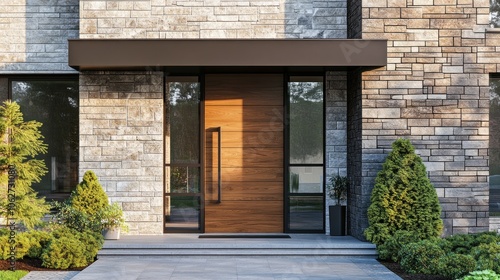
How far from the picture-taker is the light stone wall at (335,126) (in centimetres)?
1198

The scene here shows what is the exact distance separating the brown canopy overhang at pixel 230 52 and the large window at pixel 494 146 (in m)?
2.47

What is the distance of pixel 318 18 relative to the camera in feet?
39.2

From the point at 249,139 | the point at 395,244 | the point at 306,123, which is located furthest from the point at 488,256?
the point at 249,139

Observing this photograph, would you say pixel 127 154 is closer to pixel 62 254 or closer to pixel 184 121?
pixel 184 121

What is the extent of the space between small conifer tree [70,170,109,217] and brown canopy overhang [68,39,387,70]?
2009 millimetres

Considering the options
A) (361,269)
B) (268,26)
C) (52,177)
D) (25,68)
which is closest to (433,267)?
(361,269)

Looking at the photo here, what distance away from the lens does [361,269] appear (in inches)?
367

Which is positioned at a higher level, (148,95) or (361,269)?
(148,95)

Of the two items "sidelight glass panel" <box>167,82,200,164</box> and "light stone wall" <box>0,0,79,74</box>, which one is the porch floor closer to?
"sidelight glass panel" <box>167,82,200,164</box>

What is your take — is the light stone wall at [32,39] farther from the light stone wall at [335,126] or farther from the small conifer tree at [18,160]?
the light stone wall at [335,126]

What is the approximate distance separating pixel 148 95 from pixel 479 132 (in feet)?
19.3

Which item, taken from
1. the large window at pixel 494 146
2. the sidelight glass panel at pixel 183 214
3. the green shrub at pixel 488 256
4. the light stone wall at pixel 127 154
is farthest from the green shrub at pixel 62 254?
the large window at pixel 494 146

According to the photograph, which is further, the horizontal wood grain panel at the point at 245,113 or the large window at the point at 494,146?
the horizontal wood grain panel at the point at 245,113

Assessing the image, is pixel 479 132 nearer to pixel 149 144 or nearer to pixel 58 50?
pixel 149 144
